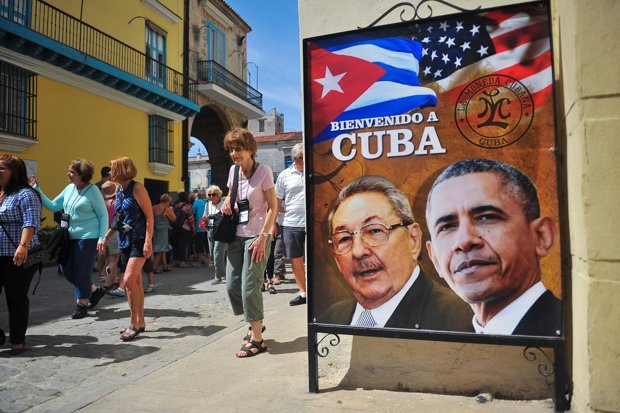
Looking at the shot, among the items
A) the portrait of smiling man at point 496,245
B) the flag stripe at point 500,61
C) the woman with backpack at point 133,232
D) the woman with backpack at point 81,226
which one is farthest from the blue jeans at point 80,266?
the flag stripe at point 500,61

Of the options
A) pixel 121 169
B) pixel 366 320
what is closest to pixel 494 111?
pixel 366 320

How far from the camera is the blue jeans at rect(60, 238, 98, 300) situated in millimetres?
5309

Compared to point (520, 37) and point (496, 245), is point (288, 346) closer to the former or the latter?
point (496, 245)

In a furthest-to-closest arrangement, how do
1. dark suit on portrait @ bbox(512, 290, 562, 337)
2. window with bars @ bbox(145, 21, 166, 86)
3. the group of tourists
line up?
window with bars @ bbox(145, 21, 166, 86) → the group of tourists → dark suit on portrait @ bbox(512, 290, 562, 337)

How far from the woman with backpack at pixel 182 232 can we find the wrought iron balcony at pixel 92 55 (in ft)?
17.7

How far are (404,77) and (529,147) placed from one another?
79 cm

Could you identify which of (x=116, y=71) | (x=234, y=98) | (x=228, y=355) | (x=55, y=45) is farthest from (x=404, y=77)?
(x=234, y=98)

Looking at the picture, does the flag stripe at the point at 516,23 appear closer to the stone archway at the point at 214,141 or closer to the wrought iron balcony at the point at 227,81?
the wrought iron balcony at the point at 227,81

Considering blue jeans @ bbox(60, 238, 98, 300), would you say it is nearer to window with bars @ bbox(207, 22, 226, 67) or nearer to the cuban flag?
the cuban flag

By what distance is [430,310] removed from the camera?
8.66 ft

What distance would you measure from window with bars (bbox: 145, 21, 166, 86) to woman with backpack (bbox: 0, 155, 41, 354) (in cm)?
1383

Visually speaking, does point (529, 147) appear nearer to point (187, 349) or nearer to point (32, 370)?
point (187, 349)

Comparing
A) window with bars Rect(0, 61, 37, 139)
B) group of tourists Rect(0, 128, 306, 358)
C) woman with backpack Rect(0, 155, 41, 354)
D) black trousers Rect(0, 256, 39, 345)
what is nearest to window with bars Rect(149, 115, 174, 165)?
window with bars Rect(0, 61, 37, 139)

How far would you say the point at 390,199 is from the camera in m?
2.74
